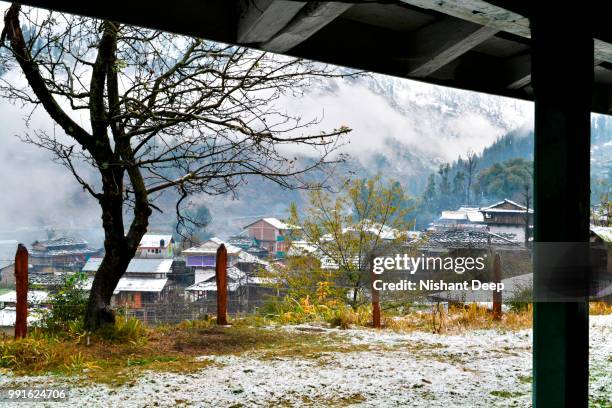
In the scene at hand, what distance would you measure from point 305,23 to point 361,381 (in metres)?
2.59

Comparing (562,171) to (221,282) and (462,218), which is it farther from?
(462,218)

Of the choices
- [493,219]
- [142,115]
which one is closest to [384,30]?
[142,115]

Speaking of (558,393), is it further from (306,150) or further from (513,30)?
(306,150)

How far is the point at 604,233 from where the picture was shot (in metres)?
7.98

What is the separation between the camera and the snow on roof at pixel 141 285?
5561 mm

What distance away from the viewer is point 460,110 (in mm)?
29938

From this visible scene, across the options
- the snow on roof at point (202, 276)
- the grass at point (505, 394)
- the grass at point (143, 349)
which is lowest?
the grass at point (505, 394)

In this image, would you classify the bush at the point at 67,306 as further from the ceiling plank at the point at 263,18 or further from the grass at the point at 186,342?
the ceiling plank at the point at 263,18

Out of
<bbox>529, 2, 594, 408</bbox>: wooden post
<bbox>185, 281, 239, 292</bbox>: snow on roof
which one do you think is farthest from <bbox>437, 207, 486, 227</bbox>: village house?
<bbox>529, 2, 594, 408</bbox>: wooden post

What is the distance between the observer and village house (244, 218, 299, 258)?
874 cm

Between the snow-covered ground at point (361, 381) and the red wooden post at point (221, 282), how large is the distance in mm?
1237

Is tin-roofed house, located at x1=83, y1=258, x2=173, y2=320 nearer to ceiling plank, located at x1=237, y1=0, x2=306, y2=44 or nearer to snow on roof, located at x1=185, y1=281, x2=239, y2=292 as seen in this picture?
snow on roof, located at x1=185, y1=281, x2=239, y2=292

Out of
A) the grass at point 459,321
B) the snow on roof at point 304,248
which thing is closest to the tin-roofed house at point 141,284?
the snow on roof at point 304,248

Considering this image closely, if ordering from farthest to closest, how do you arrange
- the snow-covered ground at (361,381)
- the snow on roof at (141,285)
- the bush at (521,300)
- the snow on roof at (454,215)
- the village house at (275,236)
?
the snow on roof at (454,215), the village house at (275,236), the bush at (521,300), the snow on roof at (141,285), the snow-covered ground at (361,381)
